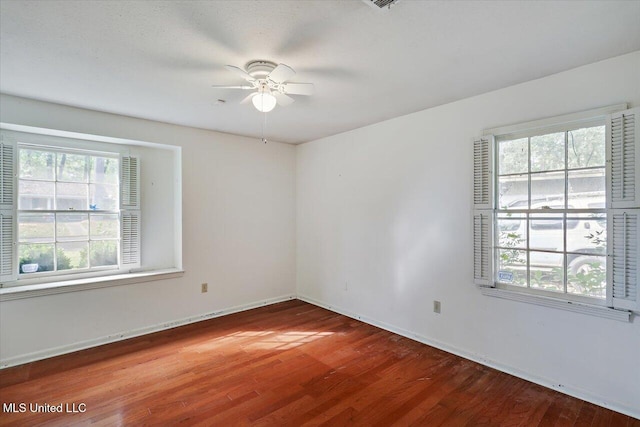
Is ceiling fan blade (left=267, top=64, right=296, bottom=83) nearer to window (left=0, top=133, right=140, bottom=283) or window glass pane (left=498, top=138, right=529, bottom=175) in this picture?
window glass pane (left=498, top=138, right=529, bottom=175)

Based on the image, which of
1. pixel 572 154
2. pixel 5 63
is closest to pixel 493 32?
pixel 572 154

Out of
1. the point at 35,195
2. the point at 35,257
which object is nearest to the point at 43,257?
the point at 35,257

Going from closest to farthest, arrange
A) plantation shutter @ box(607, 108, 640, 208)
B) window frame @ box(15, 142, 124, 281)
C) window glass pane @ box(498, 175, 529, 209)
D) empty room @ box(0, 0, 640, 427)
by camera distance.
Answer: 1. empty room @ box(0, 0, 640, 427)
2. plantation shutter @ box(607, 108, 640, 208)
3. window glass pane @ box(498, 175, 529, 209)
4. window frame @ box(15, 142, 124, 281)

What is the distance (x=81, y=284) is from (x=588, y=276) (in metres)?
4.63

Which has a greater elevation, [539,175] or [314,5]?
[314,5]

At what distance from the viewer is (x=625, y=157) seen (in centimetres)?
212

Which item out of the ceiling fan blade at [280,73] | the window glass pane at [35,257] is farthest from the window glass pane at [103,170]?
the ceiling fan blade at [280,73]

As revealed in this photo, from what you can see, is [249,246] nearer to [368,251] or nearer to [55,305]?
[368,251]

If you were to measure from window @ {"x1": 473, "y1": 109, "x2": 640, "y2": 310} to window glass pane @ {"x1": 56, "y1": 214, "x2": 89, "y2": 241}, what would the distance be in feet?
13.7

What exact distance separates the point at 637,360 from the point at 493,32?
2.41 meters

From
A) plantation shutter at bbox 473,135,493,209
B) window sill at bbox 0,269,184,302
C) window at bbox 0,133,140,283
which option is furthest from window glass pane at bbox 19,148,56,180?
plantation shutter at bbox 473,135,493,209

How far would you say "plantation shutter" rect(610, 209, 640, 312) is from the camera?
2.08m

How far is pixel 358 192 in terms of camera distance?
13.2 ft

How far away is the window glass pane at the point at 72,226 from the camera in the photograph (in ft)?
10.8
